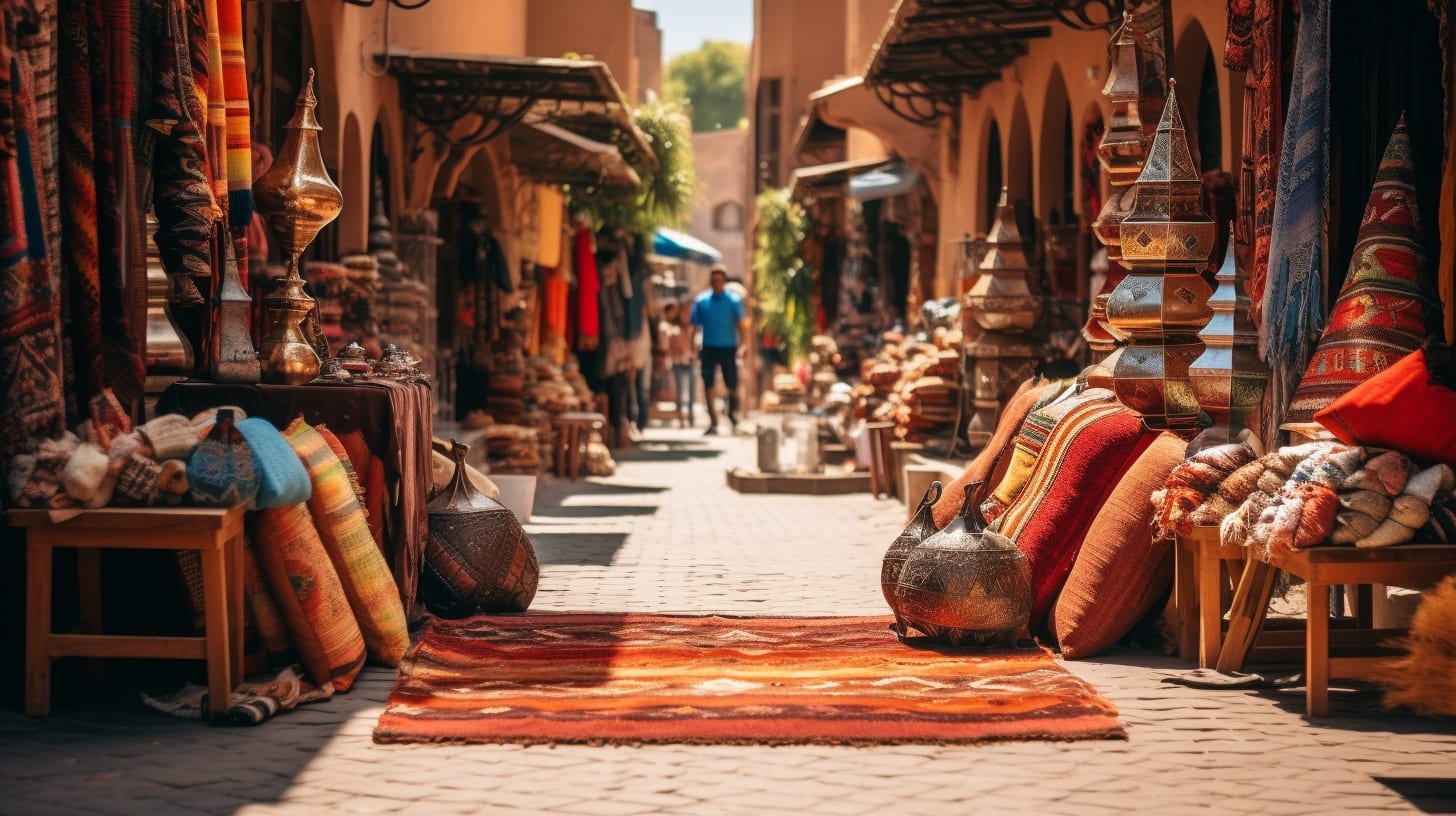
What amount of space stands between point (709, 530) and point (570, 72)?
3368 mm

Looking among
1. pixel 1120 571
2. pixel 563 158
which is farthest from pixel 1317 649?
pixel 563 158

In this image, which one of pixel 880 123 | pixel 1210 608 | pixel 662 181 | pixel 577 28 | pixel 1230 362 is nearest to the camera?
pixel 1210 608

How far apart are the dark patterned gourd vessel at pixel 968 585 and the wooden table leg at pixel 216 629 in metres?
2.37

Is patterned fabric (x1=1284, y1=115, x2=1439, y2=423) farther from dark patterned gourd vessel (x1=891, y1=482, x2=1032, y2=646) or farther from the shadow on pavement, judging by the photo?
the shadow on pavement

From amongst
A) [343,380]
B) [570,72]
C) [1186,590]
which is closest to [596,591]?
[343,380]

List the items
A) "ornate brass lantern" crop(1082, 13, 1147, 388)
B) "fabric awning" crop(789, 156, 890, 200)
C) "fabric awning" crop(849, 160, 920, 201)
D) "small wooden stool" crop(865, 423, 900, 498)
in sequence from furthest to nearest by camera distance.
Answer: "fabric awning" crop(789, 156, 890, 200) → "fabric awning" crop(849, 160, 920, 201) → "small wooden stool" crop(865, 423, 900, 498) → "ornate brass lantern" crop(1082, 13, 1147, 388)

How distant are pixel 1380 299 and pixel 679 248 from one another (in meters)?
20.3

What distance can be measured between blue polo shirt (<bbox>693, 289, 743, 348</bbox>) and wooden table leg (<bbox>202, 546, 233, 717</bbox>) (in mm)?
16769

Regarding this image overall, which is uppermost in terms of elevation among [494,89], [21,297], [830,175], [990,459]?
[494,89]

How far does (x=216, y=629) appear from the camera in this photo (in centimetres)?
509

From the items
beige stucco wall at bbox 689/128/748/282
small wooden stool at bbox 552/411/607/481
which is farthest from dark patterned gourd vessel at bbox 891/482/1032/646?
beige stucco wall at bbox 689/128/748/282

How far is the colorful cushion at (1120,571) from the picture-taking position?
629cm

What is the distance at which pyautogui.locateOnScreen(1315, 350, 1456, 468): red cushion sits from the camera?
17.3 ft

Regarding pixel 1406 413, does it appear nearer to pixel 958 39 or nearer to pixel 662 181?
pixel 958 39
